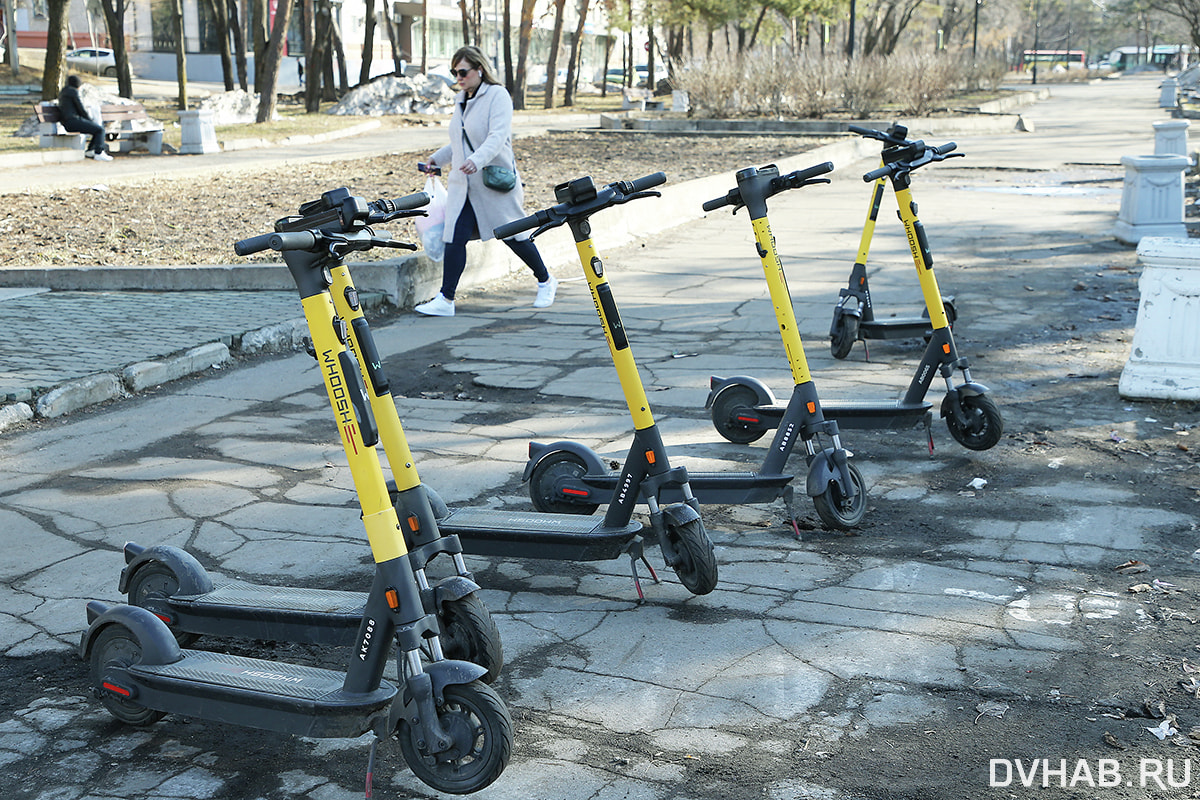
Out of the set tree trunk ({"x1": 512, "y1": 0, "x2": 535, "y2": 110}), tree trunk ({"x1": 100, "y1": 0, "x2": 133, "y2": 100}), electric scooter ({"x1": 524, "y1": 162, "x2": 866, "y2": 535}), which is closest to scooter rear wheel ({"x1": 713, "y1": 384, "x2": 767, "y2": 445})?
electric scooter ({"x1": 524, "y1": 162, "x2": 866, "y2": 535})

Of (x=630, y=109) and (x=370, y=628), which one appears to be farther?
(x=630, y=109)

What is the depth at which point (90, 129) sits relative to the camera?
21062 millimetres

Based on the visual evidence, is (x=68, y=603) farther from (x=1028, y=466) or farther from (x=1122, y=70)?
(x=1122, y=70)

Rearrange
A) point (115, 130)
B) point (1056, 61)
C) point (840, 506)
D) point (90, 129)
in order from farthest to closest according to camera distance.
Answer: point (1056, 61) < point (115, 130) < point (90, 129) < point (840, 506)

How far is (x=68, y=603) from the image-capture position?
412 cm

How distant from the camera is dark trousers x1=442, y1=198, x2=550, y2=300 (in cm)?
896

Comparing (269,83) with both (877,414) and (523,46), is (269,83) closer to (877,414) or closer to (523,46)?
(523,46)

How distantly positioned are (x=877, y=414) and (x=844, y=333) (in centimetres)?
194

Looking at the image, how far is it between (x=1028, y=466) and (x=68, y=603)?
4088mm

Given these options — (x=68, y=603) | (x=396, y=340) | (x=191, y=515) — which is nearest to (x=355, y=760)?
(x=68, y=603)

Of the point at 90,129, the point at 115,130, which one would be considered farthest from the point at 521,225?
the point at 115,130

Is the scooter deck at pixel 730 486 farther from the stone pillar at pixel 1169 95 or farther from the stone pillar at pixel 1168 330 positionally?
the stone pillar at pixel 1169 95

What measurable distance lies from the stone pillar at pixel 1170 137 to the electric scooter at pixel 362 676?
1360cm

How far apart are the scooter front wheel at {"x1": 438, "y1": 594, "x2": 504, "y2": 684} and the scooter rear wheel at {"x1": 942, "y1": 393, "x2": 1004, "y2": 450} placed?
3.12m
